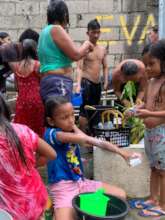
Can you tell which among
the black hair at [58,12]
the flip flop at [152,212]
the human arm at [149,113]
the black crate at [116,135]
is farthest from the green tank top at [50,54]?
the flip flop at [152,212]

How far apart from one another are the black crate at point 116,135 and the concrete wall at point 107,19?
4.29 metres

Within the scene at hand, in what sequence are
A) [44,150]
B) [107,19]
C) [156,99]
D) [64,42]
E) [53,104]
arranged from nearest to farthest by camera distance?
[44,150] → [53,104] → [156,99] → [64,42] → [107,19]

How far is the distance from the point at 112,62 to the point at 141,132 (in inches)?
157

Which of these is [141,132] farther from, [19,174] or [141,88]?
[19,174]

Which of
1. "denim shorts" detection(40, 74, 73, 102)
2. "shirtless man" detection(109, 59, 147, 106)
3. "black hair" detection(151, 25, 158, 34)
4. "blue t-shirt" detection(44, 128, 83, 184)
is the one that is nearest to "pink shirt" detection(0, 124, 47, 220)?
"blue t-shirt" detection(44, 128, 83, 184)

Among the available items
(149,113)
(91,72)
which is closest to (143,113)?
(149,113)

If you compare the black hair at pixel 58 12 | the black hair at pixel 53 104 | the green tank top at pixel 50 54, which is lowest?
the black hair at pixel 53 104

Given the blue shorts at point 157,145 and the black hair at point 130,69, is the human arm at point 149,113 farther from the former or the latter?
the black hair at point 130,69

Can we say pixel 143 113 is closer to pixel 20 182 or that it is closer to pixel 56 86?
pixel 56 86

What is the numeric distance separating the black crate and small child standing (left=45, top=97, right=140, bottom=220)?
3.10ft

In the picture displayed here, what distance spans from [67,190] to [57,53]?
4.38 ft

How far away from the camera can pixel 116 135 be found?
4.09 meters

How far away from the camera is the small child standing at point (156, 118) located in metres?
3.47

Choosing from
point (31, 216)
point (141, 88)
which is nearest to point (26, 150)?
point (31, 216)
